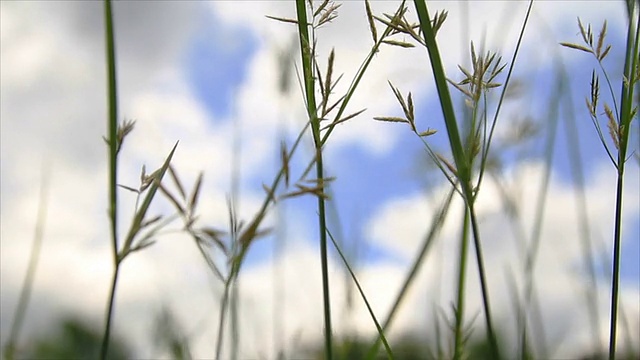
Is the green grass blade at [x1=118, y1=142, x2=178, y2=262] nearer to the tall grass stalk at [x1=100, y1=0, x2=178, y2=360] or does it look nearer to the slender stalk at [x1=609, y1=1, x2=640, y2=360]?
the tall grass stalk at [x1=100, y1=0, x2=178, y2=360]

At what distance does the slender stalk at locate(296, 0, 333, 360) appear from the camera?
2.48 ft

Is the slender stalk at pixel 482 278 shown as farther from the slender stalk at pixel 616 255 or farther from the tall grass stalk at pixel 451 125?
the slender stalk at pixel 616 255

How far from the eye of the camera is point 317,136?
2.54 feet

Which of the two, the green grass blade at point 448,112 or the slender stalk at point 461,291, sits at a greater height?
the green grass blade at point 448,112

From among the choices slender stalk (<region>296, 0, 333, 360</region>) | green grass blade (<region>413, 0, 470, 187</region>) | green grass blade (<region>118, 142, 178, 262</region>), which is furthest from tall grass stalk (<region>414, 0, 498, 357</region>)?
green grass blade (<region>118, 142, 178, 262</region>)

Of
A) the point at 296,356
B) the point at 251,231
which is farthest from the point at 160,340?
the point at 251,231

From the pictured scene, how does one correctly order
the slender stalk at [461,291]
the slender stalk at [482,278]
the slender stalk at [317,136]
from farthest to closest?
the slender stalk at [461,291], the slender stalk at [317,136], the slender stalk at [482,278]

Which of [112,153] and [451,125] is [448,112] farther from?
[112,153]

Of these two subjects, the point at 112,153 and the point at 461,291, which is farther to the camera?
the point at 461,291

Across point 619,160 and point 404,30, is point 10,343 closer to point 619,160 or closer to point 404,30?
point 404,30

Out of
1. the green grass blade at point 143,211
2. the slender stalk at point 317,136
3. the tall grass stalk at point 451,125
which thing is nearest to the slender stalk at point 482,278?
the tall grass stalk at point 451,125

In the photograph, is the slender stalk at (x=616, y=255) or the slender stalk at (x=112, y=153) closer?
the slender stalk at (x=112, y=153)

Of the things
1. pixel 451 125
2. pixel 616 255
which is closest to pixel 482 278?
pixel 451 125

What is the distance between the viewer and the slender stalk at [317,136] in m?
0.76
